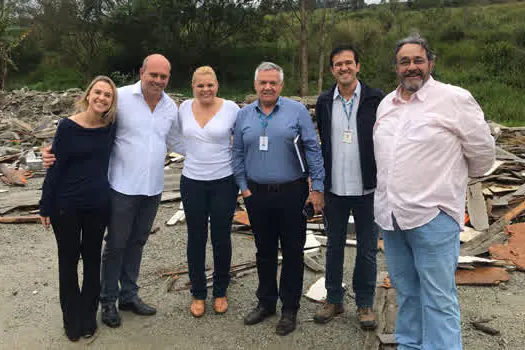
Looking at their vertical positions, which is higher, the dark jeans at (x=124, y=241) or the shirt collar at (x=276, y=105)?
the shirt collar at (x=276, y=105)

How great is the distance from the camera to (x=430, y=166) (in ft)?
9.55

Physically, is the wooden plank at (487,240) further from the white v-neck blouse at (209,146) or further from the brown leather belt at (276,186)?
the white v-neck blouse at (209,146)

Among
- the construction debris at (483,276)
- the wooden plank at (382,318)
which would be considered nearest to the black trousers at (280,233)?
the wooden plank at (382,318)

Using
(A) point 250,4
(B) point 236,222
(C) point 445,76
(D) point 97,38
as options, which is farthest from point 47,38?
(B) point 236,222

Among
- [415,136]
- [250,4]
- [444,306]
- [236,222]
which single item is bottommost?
[236,222]

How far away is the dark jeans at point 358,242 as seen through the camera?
157 inches

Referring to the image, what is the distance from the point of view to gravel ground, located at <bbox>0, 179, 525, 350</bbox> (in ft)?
13.5

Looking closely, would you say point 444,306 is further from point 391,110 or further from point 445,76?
point 445,76

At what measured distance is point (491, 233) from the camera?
6.41 metres

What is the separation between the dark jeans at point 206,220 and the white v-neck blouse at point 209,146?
0.08 meters

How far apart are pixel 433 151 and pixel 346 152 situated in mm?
1026

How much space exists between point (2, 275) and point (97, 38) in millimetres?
35007

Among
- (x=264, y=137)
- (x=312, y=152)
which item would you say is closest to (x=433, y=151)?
(x=312, y=152)

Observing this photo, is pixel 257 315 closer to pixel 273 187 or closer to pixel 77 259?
pixel 273 187
